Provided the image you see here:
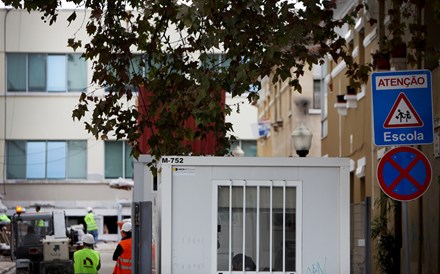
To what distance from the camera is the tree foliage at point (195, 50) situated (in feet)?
50.9

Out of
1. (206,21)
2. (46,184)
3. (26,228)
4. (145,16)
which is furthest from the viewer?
(46,184)

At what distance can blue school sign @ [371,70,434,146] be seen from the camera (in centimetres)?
1345

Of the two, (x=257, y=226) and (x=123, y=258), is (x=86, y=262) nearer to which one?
(x=123, y=258)

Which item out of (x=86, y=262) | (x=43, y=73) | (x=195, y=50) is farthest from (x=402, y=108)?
(x=43, y=73)

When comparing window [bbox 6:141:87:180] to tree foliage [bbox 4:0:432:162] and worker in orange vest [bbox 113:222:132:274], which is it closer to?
tree foliage [bbox 4:0:432:162]

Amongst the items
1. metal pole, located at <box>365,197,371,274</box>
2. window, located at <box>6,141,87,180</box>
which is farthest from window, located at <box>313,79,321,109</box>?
metal pole, located at <box>365,197,371,274</box>

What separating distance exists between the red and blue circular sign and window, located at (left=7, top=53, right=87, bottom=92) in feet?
157

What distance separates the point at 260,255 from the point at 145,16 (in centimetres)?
511

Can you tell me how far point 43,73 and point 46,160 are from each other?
421 cm

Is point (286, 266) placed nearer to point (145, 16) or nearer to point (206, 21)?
point (206, 21)

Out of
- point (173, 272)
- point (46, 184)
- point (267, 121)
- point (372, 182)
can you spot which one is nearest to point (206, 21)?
point (173, 272)

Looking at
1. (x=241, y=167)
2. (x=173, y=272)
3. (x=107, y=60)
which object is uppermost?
(x=107, y=60)

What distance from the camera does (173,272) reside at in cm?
1365

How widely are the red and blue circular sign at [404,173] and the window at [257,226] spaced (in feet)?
3.30
